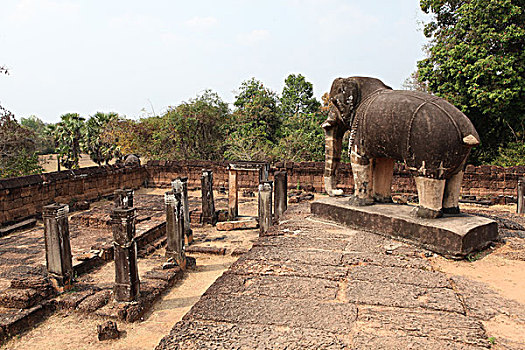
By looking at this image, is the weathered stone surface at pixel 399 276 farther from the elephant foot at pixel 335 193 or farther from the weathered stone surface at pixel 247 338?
the elephant foot at pixel 335 193

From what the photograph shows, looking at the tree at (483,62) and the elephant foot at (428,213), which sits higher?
the tree at (483,62)

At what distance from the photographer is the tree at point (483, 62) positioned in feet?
43.1

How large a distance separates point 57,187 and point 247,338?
37.0 ft

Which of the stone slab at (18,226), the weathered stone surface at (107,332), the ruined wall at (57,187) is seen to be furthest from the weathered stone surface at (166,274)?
the ruined wall at (57,187)

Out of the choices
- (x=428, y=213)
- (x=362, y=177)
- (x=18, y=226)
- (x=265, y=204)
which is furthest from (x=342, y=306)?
(x=18, y=226)

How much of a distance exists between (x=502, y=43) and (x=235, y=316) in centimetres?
1552

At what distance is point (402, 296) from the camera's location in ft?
10.2

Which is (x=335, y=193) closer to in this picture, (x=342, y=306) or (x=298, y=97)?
(x=342, y=306)

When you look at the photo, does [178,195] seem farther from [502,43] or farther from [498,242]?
[502,43]

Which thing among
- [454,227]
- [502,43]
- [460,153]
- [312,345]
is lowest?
[312,345]

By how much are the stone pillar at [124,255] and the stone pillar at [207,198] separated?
487 cm

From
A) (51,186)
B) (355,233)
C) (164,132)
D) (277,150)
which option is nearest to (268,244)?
(355,233)

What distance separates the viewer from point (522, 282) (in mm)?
3457

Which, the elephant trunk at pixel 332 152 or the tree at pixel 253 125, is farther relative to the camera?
the tree at pixel 253 125
